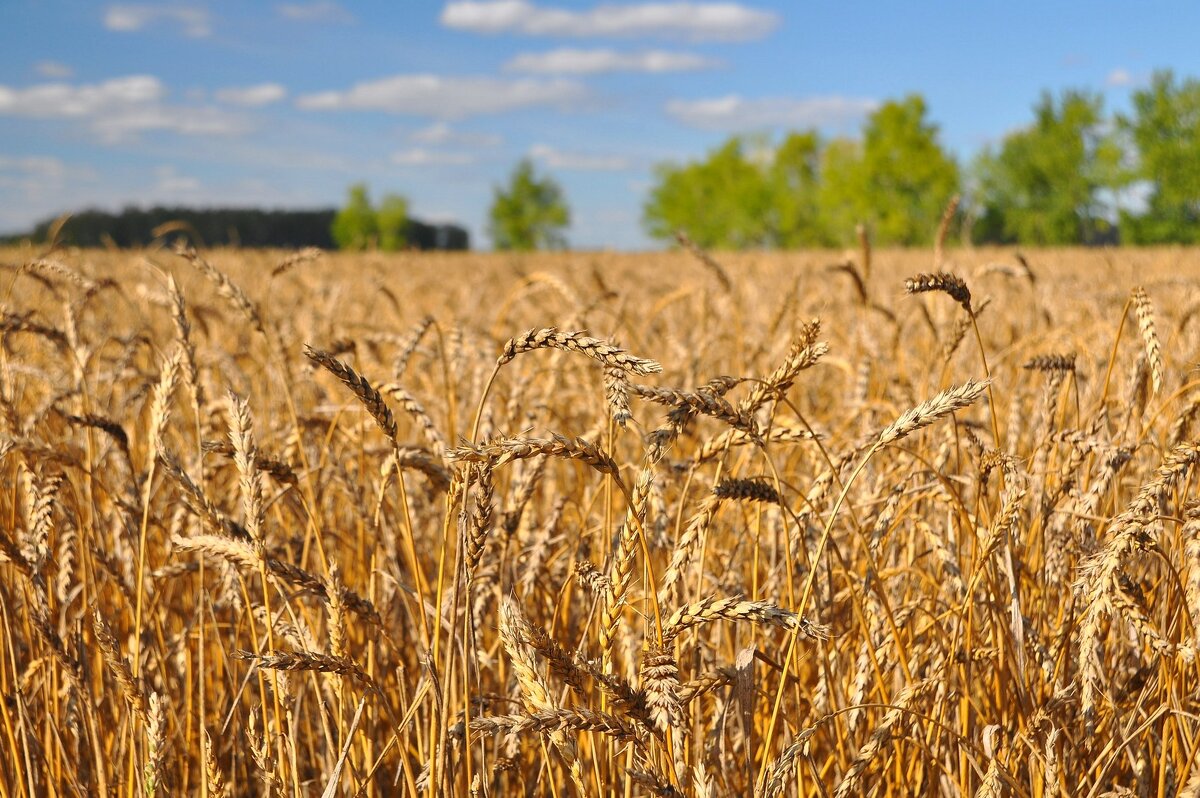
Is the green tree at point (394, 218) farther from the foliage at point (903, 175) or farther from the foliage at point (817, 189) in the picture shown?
the foliage at point (903, 175)

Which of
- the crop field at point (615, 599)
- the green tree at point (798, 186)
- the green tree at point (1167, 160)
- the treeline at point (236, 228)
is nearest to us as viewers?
the crop field at point (615, 599)

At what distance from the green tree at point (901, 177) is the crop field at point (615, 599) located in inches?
2217

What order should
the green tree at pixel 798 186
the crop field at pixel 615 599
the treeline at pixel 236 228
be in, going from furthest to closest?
the green tree at pixel 798 186 < the treeline at pixel 236 228 < the crop field at pixel 615 599

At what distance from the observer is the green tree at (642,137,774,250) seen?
233 ft

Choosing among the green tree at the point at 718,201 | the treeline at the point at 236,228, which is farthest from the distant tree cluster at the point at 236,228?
the green tree at the point at 718,201

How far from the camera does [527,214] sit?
78438 mm

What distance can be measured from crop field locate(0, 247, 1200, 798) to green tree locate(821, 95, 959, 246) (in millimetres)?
56300

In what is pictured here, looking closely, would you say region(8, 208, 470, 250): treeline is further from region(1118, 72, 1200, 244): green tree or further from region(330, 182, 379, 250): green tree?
region(1118, 72, 1200, 244): green tree

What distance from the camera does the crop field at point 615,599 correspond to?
1084 millimetres

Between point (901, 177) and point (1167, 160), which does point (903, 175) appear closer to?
point (901, 177)

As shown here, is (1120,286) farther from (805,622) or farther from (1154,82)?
(1154,82)

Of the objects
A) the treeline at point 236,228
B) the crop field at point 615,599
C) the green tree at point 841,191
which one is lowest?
the crop field at point 615,599

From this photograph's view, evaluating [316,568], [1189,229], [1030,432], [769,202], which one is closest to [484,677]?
[316,568]

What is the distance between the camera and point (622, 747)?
1.37m
